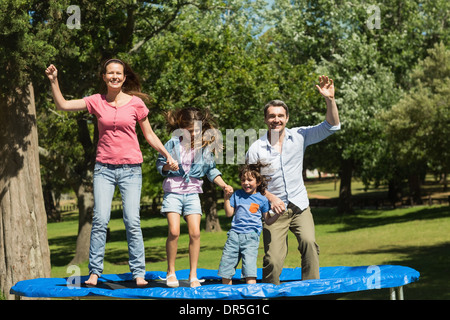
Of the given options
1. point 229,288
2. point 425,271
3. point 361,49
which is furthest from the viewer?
point 361,49

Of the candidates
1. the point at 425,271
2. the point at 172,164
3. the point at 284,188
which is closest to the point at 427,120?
the point at 425,271

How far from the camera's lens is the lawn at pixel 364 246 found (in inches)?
886

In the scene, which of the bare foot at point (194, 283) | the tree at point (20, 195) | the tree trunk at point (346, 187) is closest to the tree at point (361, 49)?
the tree trunk at point (346, 187)

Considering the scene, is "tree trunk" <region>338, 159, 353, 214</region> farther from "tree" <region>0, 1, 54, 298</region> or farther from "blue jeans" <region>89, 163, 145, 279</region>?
"blue jeans" <region>89, 163, 145, 279</region>

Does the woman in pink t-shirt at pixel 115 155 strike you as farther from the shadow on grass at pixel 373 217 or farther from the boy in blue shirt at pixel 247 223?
the shadow on grass at pixel 373 217

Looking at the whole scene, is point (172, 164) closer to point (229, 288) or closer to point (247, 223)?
point (247, 223)

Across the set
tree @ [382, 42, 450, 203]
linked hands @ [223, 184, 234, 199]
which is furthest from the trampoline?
tree @ [382, 42, 450, 203]

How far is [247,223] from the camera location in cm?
701

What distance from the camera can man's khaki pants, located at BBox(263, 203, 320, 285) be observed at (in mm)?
6945

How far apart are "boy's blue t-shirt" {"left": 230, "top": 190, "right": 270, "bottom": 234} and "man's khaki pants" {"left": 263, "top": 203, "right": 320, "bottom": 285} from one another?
14cm

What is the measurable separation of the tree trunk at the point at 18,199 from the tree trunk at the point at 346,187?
31637mm

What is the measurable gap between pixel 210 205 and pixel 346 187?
440 inches
